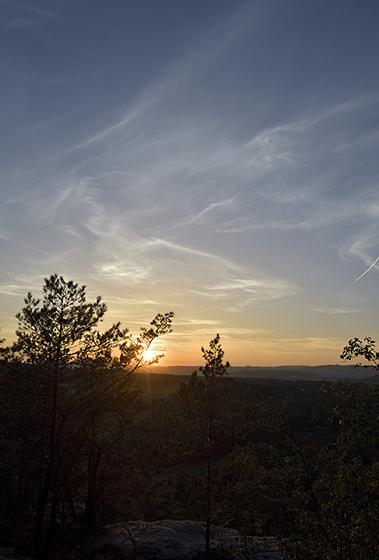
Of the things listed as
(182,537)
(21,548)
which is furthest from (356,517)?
(21,548)

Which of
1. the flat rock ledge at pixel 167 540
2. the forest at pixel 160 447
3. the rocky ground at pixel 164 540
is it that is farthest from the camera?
the flat rock ledge at pixel 167 540

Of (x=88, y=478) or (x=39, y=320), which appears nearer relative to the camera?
(x=39, y=320)

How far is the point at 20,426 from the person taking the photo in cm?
1947

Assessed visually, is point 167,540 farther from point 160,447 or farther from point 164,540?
point 160,447

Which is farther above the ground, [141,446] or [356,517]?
[356,517]

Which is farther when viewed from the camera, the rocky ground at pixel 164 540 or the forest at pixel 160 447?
the rocky ground at pixel 164 540

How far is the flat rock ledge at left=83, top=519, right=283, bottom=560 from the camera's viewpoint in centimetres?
1638

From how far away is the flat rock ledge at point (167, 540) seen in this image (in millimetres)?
16375

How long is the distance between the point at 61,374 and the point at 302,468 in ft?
38.5

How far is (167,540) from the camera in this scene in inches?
694

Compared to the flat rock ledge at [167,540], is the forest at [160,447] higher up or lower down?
higher up

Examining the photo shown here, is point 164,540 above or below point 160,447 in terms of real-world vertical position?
below

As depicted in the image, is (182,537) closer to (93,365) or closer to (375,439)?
(93,365)

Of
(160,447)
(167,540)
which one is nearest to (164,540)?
(167,540)
